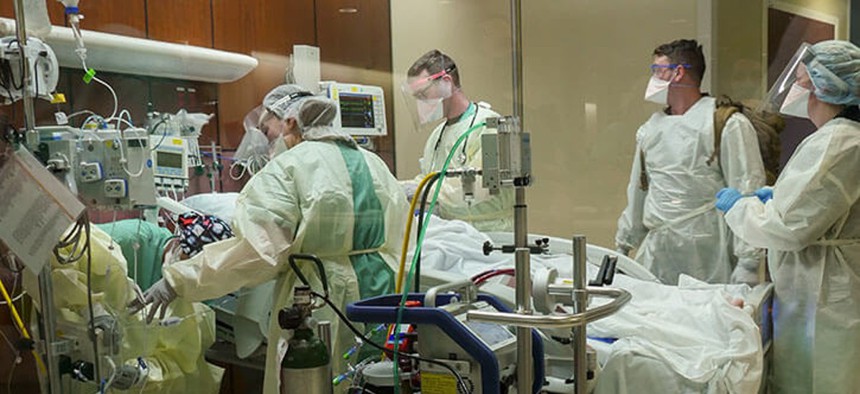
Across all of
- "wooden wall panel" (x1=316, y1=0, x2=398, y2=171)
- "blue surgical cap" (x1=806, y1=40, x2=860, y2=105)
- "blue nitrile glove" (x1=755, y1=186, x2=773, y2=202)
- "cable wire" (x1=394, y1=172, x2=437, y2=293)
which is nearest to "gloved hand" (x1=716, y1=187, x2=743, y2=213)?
"blue nitrile glove" (x1=755, y1=186, x2=773, y2=202)

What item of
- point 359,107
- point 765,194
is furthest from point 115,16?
point 765,194

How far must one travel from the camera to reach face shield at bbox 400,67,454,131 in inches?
116

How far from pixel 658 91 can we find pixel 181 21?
214cm

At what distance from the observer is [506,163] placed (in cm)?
164

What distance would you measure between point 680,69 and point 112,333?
8.46ft

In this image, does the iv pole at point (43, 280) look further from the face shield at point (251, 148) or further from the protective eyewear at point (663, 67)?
the protective eyewear at point (663, 67)

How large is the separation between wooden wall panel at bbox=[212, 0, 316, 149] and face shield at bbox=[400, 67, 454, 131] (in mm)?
820

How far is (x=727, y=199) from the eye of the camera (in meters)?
2.83

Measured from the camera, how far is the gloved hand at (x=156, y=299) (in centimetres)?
238

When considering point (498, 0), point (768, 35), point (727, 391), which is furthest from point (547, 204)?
point (727, 391)

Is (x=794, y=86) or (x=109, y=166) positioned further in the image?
(x=794, y=86)

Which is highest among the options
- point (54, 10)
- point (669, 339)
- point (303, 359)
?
point (54, 10)

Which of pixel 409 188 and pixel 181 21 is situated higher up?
pixel 181 21

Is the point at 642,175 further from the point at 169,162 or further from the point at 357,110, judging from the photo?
the point at 169,162
